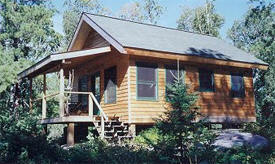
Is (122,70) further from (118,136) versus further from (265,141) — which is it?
(265,141)

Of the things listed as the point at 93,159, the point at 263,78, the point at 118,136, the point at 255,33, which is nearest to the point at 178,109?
the point at 93,159

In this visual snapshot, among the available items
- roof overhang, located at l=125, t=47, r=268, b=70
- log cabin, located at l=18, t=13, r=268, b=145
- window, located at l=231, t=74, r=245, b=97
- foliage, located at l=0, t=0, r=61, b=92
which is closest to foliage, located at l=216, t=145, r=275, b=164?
Answer: log cabin, located at l=18, t=13, r=268, b=145

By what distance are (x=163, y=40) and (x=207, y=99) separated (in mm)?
3883

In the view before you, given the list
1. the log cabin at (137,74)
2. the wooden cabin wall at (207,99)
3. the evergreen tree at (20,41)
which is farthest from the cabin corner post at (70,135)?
the evergreen tree at (20,41)

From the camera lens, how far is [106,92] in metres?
17.1

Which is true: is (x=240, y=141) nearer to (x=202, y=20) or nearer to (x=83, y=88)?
(x=83, y=88)

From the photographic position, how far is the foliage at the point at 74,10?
4234 centimetres

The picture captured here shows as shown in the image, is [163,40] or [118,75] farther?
[163,40]

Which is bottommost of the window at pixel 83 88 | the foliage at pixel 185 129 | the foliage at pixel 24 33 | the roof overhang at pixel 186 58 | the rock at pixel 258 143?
the rock at pixel 258 143

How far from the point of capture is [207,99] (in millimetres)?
17250

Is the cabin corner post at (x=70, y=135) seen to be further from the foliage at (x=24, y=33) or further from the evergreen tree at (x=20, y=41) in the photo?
the foliage at (x=24, y=33)

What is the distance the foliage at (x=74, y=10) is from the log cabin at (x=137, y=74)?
891 inches

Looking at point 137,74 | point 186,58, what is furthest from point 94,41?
point 186,58

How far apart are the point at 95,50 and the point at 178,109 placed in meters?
7.22
